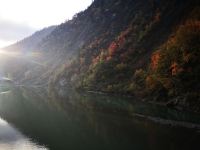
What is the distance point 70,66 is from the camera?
199625 mm

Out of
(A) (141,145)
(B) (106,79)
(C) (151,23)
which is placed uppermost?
(C) (151,23)

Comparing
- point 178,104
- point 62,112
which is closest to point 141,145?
point 178,104

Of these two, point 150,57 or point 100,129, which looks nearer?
point 100,129

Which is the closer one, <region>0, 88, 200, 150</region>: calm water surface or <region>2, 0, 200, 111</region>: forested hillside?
<region>0, 88, 200, 150</region>: calm water surface

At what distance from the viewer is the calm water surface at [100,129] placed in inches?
2122

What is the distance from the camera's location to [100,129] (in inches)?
2552

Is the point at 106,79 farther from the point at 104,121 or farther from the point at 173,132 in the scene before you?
the point at 173,132

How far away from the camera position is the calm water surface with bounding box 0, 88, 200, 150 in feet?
177

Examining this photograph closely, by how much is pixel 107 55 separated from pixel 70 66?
45272 mm

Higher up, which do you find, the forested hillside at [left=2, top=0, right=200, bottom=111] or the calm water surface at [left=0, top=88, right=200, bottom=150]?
the forested hillside at [left=2, top=0, right=200, bottom=111]

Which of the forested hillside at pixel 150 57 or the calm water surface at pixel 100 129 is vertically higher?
the forested hillside at pixel 150 57

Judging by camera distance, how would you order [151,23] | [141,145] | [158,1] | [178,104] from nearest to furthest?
1. [141,145]
2. [178,104]
3. [151,23]
4. [158,1]

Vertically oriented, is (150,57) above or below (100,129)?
above

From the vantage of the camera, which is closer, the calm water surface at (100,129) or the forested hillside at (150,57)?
the calm water surface at (100,129)
